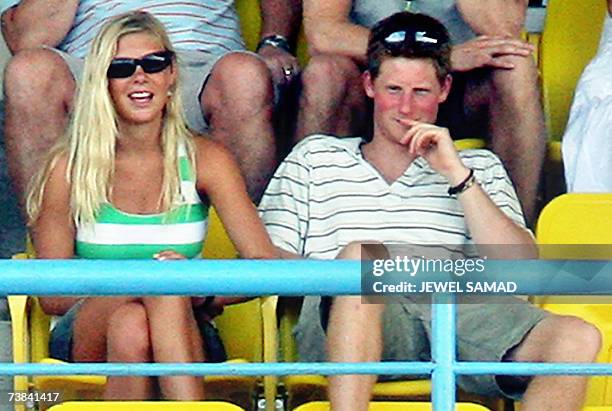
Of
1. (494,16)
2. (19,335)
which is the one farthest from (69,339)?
(494,16)

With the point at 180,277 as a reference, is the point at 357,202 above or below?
below

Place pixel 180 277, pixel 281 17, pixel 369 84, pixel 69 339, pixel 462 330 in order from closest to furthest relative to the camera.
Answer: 1. pixel 180 277
2. pixel 462 330
3. pixel 69 339
4. pixel 369 84
5. pixel 281 17

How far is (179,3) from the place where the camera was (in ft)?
14.2

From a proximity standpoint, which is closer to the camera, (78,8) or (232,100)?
(232,100)

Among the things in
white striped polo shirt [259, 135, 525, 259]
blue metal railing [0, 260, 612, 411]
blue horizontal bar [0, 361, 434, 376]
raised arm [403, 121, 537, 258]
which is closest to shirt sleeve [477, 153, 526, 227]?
white striped polo shirt [259, 135, 525, 259]

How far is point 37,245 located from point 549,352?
3.61 ft

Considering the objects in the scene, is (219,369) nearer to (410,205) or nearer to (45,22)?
(410,205)

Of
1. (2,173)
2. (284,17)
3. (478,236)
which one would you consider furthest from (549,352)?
(2,173)

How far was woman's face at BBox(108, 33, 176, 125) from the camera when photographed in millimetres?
3623

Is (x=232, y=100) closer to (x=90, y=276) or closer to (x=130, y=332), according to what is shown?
(x=130, y=332)

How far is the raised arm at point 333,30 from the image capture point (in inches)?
161

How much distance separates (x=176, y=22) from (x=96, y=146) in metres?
0.79

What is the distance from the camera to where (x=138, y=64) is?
3.63m

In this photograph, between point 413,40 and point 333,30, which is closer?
point 413,40
